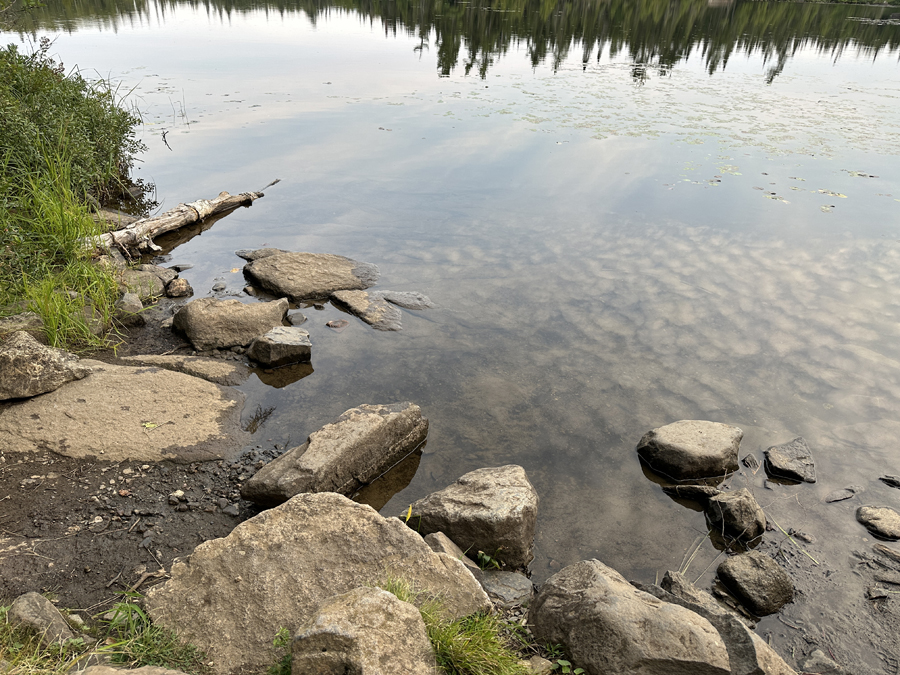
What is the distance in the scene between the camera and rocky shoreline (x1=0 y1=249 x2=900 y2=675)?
2.67 m

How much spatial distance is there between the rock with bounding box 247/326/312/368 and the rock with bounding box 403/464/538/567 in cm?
253

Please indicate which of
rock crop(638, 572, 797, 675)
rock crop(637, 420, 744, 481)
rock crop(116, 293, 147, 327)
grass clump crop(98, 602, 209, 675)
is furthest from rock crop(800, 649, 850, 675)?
rock crop(116, 293, 147, 327)

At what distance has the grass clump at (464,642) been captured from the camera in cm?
241

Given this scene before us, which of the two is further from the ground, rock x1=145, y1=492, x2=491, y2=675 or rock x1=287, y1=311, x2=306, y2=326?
rock x1=145, y1=492, x2=491, y2=675

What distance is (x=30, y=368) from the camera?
448 centimetres

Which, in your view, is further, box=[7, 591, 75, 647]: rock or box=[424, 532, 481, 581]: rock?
box=[424, 532, 481, 581]: rock

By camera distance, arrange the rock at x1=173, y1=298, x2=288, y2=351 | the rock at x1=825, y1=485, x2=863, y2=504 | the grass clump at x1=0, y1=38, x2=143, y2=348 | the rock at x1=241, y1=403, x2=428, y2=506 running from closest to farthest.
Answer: the rock at x1=241, y1=403, x2=428, y2=506 → the rock at x1=825, y1=485, x2=863, y2=504 → the grass clump at x1=0, y1=38, x2=143, y2=348 → the rock at x1=173, y1=298, x2=288, y2=351

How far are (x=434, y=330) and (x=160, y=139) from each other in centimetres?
962

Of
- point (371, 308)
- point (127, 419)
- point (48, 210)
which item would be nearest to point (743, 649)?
point (127, 419)

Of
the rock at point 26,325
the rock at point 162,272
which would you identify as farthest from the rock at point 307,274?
the rock at point 26,325

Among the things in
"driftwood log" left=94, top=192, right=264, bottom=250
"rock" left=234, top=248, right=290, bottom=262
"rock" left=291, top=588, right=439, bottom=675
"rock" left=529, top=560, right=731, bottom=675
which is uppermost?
"rock" left=291, top=588, right=439, bottom=675

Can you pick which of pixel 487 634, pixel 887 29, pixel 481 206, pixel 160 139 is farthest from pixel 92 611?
pixel 887 29

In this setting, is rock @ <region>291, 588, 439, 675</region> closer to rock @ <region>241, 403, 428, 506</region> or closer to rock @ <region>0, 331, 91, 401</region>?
rock @ <region>241, 403, 428, 506</region>

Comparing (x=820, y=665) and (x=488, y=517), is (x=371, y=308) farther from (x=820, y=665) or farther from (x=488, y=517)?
(x=820, y=665)
